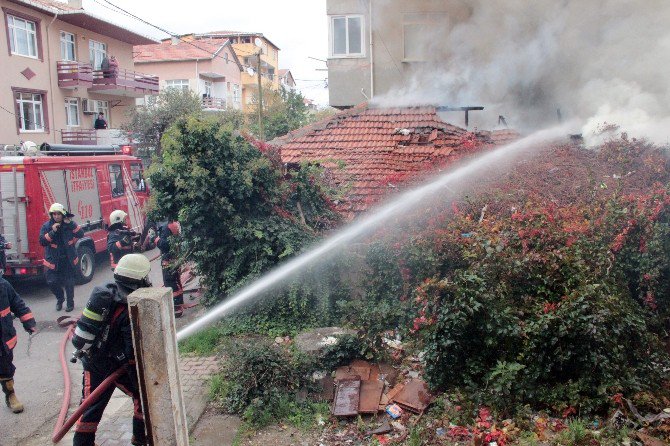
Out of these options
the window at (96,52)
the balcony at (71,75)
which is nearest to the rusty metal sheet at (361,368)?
the balcony at (71,75)

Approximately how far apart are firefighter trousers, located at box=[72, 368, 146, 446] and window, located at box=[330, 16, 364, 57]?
13410mm

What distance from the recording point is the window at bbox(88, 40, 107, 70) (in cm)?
2502

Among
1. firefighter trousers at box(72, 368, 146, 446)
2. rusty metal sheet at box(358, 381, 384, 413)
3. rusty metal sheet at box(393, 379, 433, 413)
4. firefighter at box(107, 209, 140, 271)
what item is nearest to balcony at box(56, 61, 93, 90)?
firefighter at box(107, 209, 140, 271)

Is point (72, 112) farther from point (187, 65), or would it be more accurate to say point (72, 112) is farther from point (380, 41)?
point (187, 65)

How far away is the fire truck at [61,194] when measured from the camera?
10266 mm

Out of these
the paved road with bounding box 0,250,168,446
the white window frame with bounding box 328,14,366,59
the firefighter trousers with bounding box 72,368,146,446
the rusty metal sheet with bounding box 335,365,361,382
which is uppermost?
the white window frame with bounding box 328,14,366,59

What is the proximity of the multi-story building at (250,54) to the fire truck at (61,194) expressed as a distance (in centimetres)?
3526

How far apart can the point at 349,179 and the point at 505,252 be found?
15.8 ft

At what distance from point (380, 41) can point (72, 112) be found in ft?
49.2

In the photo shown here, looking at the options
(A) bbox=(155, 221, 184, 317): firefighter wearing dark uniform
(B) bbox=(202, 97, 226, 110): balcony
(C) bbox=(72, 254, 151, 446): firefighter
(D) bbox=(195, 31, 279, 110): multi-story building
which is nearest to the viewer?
(C) bbox=(72, 254, 151, 446): firefighter

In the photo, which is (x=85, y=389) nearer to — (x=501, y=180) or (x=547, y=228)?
(x=547, y=228)

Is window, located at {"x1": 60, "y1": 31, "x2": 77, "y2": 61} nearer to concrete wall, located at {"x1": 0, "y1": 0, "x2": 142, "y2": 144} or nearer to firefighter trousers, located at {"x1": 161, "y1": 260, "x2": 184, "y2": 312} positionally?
concrete wall, located at {"x1": 0, "y1": 0, "x2": 142, "y2": 144}

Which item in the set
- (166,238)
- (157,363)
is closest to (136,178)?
(166,238)

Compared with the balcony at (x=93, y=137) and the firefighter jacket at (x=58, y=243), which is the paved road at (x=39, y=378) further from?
the balcony at (x=93, y=137)
